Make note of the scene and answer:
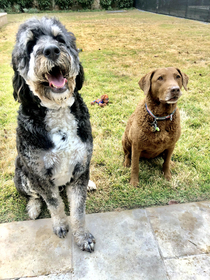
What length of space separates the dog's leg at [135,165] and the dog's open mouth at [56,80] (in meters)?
1.29

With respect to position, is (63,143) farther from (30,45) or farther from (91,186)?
(91,186)

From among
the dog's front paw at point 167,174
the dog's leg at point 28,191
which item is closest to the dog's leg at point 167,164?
the dog's front paw at point 167,174

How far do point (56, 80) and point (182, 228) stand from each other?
6.51 feet

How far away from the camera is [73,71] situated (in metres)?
1.65

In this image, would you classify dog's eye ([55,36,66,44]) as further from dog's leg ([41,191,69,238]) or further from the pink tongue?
dog's leg ([41,191,69,238])

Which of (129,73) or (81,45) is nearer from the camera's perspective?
(129,73)

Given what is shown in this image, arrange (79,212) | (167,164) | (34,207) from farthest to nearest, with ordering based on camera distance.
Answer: (167,164)
(34,207)
(79,212)

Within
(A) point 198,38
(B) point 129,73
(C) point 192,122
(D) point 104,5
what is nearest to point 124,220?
(C) point 192,122

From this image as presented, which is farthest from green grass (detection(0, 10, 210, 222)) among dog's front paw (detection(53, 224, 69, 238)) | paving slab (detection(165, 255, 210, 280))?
paving slab (detection(165, 255, 210, 280))

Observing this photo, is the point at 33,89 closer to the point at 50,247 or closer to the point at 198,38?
the point at 50,247

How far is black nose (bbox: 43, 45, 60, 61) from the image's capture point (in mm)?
1437

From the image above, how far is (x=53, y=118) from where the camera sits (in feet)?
5.89

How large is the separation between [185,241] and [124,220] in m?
0.66

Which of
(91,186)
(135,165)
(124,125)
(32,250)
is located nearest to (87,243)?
(32,250)
